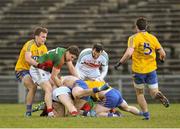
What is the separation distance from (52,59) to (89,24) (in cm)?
1609

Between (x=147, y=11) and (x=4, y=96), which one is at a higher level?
(x=147, y=11)

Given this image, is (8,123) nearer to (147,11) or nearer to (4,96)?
(4,96)

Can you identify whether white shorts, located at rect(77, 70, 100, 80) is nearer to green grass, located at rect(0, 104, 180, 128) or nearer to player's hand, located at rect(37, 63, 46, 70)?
player's hand, located at rect(37, 63, 46, 70)

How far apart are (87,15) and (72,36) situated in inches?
58.4

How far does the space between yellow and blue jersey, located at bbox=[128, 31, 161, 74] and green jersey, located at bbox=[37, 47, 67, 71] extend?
5.26 ft

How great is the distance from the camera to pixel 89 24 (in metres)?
32.6

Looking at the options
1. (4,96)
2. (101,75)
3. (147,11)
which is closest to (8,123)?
(101,75)

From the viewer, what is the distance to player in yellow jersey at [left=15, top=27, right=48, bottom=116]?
17094 millimetres

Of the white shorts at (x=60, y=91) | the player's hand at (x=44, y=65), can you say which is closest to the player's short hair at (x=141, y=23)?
the white shorts at (x=60, y=91)

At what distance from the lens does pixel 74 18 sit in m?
33.2

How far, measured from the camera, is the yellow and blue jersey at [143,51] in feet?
51.1

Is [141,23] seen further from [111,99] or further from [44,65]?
[44,65]

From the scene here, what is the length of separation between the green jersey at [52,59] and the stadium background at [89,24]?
11.2m

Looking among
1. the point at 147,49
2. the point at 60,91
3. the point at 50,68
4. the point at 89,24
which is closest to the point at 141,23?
the point at 147,49
